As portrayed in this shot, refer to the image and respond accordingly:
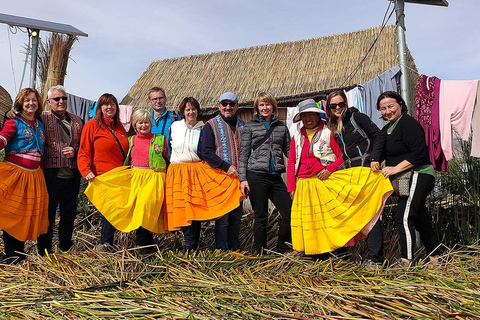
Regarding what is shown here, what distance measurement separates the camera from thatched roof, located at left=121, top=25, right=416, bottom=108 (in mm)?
8422

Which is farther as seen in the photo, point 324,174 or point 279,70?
point 279,70

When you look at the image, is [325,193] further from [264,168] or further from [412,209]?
[412,209]

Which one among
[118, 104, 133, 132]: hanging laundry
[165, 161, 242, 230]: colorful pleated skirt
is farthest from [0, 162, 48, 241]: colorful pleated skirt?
[118, 104, 133, 132]: hanging laundry

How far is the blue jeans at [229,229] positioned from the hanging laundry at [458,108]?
221 centimetres

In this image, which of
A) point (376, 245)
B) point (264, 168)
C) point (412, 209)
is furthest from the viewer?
point (264, 168)

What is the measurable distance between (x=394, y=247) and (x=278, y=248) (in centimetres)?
132

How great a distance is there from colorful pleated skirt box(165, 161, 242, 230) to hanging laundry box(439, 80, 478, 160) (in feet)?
7.18

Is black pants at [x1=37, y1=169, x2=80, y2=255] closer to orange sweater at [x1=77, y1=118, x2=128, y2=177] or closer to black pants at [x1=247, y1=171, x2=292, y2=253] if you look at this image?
orange sweater at [x1=77, y1=118, x2=128, y2=177]

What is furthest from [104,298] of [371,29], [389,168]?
[371,29]

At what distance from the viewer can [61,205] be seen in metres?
4.38

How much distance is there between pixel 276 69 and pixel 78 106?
4183 mm


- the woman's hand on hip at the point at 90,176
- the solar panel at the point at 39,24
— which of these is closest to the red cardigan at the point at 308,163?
the woman's hand on hip at the point at 90,176

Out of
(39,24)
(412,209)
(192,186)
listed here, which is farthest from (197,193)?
(39,24)

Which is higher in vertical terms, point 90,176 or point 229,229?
point 90,176
